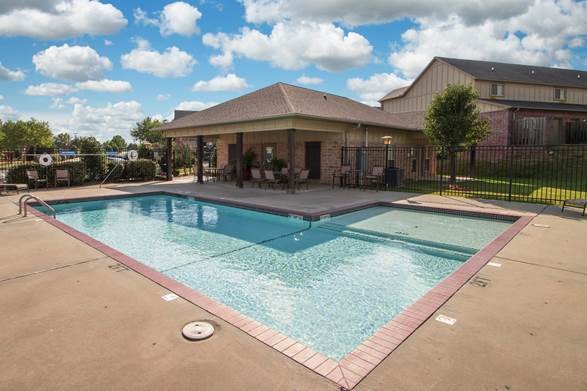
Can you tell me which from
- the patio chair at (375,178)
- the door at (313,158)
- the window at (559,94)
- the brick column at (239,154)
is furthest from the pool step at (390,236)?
the window at (559,94)

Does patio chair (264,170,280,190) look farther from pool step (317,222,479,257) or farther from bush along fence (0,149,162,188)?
bush along fence (0,149,162,188)

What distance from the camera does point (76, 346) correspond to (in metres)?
3.01

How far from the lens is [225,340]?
310 cm

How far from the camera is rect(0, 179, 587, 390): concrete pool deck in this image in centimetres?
257

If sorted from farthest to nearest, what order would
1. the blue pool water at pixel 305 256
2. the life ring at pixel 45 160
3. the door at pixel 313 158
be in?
the door at pixel 313 158 → the life ring at pixel 45 160 → the blue pool water at pixel 305 256

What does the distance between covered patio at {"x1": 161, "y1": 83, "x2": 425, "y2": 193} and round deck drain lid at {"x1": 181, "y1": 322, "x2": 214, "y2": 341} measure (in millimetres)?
9949

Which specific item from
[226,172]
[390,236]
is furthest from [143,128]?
[390,236]

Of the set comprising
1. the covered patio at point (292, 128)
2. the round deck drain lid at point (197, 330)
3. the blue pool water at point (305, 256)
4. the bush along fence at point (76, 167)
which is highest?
the covered patio at point (292, 128)

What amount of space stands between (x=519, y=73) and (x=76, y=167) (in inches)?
1446

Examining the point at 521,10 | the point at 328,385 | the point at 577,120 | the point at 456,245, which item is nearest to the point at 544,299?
the point at 328,385

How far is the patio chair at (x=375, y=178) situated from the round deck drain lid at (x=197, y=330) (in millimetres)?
12729

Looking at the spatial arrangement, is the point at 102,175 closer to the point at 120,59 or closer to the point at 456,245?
the point at 120,59

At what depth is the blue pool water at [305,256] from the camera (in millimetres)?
4578

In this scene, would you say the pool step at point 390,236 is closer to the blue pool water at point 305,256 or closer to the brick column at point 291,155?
the blue pool water at point 305,256
